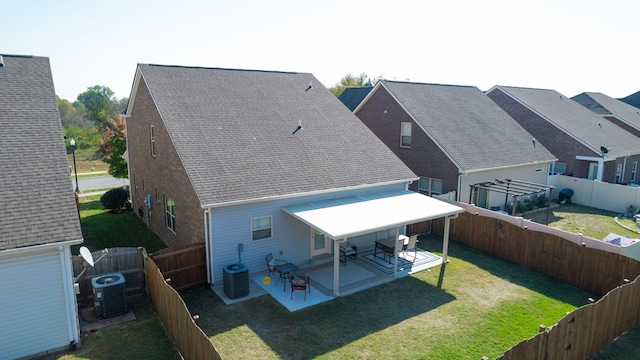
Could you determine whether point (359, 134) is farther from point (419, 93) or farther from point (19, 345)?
point (19, 345)

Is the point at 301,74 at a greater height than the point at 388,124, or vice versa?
the point at 301,74

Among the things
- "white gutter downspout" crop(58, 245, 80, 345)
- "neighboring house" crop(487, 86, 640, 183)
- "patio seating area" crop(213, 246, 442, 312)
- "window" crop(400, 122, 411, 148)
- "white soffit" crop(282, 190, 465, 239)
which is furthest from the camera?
"neighboring house" crop(487, 86, 640, 183)

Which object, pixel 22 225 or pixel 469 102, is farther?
pixel 469 102

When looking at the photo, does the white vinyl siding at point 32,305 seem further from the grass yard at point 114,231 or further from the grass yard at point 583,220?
the grass yard at point 583,220

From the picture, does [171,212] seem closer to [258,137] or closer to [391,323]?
[258,137]

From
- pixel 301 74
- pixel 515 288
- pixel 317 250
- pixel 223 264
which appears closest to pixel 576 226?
pixel 515 288

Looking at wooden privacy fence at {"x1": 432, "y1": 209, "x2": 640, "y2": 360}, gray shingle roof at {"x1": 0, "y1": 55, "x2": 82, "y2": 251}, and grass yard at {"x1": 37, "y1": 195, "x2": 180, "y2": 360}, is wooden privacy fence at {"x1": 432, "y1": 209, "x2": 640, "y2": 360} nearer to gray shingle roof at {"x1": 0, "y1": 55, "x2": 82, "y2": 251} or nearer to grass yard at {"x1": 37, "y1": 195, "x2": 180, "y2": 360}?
grass yard at {"x1": 37, "y1": 195, "x2": 180, "y2": 360}

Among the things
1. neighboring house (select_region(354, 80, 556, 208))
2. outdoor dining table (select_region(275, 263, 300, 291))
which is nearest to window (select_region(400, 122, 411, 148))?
neighboring house (select_region(354, 80, 556, 208))
